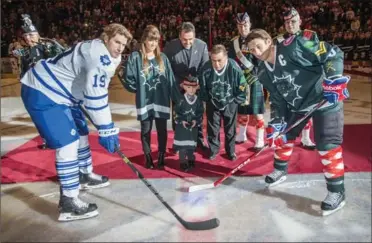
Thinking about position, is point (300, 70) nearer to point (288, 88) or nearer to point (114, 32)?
point (288, 88)

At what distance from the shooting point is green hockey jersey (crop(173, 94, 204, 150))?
2.42 m

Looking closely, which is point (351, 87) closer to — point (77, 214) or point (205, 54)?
point (205, 54)

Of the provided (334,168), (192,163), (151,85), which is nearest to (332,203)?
(334,168)

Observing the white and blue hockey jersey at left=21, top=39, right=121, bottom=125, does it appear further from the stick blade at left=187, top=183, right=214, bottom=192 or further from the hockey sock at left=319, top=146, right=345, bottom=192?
the hockey sock at left=319, top=146, right=345, bottom=192

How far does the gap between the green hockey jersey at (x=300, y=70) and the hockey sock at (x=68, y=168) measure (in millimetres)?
975

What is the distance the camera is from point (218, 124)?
2.60 metres

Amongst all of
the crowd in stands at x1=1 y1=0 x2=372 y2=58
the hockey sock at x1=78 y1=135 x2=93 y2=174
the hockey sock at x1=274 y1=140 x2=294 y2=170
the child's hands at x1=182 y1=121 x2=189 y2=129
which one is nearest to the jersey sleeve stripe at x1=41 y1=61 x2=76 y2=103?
the hockey sock at x1=78 y1=135 x2=93 y2=174

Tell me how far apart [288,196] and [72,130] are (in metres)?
1.08

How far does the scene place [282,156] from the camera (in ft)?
7.25

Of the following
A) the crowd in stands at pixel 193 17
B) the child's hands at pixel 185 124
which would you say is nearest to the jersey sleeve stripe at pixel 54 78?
the child's hands at pixel 185 124

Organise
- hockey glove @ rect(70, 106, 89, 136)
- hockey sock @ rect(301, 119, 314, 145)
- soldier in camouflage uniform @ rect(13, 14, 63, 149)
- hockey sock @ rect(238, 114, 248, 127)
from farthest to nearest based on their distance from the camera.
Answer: hockey sock @ rect(238, 114, 248, 127) → hockey sock @ rect(301, 119, 314, 145) → soldier in camouflage uniform @ rect(13, 14, 63, 149) → hockey glove @ rect(70, 106, 89, 136)

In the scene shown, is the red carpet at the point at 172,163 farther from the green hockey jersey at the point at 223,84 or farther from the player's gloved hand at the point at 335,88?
the player's gloved hand at the point at 335,88

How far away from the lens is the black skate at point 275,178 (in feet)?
7.14

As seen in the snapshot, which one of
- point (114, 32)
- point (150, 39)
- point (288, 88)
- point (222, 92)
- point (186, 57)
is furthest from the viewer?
point (186, 57)
